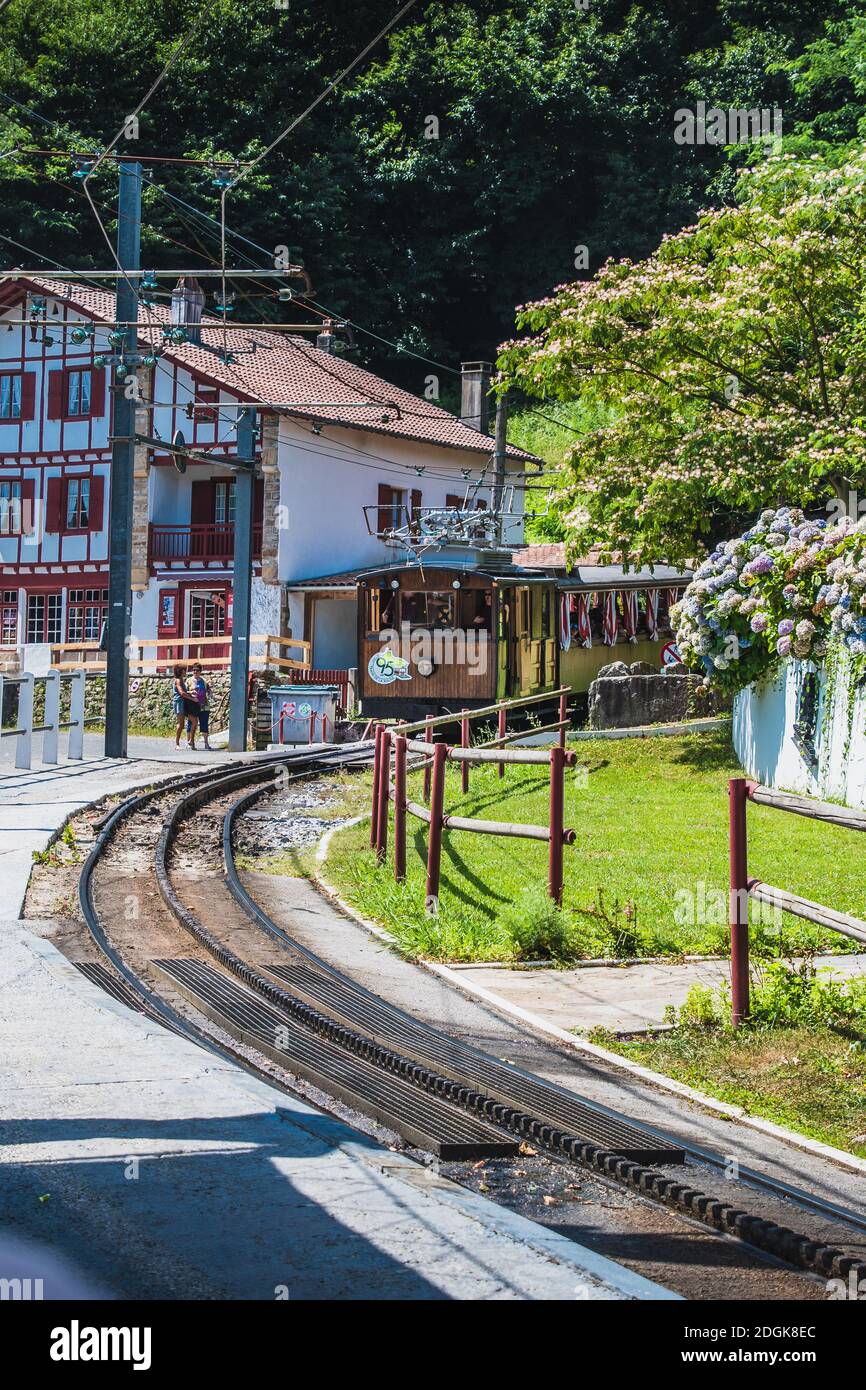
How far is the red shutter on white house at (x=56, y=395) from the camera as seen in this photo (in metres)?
44.8

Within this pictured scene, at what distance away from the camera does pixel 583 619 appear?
33062 mm

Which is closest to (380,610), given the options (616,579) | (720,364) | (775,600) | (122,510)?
(122,510)

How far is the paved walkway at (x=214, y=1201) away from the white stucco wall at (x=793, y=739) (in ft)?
32.3

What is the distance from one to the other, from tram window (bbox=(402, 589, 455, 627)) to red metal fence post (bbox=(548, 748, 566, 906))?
1689cm

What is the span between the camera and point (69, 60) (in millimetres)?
56219

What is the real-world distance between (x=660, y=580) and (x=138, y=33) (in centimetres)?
3370

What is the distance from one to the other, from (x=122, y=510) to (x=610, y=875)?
15882mm

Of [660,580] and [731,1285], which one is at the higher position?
[660,580]

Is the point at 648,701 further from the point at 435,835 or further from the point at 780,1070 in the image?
the point at 780,1070

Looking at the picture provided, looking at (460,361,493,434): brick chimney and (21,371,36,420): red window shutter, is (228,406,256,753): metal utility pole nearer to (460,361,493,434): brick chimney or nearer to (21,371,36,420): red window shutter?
(21,371,36,420): red window shutter

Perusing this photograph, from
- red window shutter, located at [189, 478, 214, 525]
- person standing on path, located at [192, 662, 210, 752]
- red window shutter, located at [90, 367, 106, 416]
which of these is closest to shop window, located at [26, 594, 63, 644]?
red window shutter, located at [189, 478, 214, 525]

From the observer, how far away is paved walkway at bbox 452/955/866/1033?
9.19 m

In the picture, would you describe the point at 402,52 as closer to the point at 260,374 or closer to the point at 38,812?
the point at 260,374
